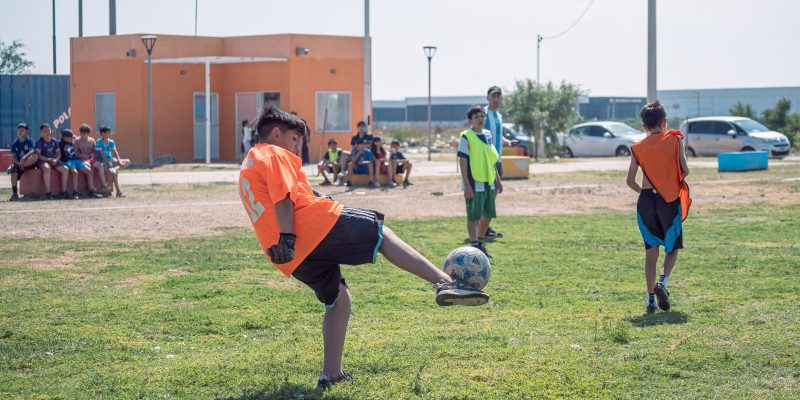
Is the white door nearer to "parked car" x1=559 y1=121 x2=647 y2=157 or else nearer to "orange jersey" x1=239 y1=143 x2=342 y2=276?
"parked car" x1=559 y1=121 x2=647 y2=157

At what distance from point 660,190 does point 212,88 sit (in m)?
31.2

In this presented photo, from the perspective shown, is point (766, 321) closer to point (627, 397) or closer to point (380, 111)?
point (627, 397)

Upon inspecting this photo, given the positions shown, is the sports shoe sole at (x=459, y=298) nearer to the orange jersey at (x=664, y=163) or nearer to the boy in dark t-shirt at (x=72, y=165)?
the orange jersey at (x=664, y=163)

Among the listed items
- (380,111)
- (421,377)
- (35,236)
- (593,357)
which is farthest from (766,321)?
(380,111)

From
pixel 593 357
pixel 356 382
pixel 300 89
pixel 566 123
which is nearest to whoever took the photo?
pixel 356 382

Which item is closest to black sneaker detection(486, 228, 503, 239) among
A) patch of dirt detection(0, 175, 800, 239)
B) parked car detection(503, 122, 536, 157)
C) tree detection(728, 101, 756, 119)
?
A: patch of dirt detection(0, 175, 800, 239)

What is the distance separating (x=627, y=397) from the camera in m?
5.60

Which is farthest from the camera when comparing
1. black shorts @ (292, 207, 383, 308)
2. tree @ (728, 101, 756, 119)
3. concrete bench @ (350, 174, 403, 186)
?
tree @ (728, 101, 756, 119)

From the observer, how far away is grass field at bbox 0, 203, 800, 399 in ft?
19.5

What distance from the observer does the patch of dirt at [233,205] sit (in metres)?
14.8

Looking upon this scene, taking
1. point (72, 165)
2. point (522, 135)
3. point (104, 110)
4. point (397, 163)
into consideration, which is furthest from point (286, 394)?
point (522, 135)

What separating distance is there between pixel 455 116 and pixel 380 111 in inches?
426

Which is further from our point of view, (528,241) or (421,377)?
(528,241)

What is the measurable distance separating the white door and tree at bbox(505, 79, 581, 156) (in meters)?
11.7
